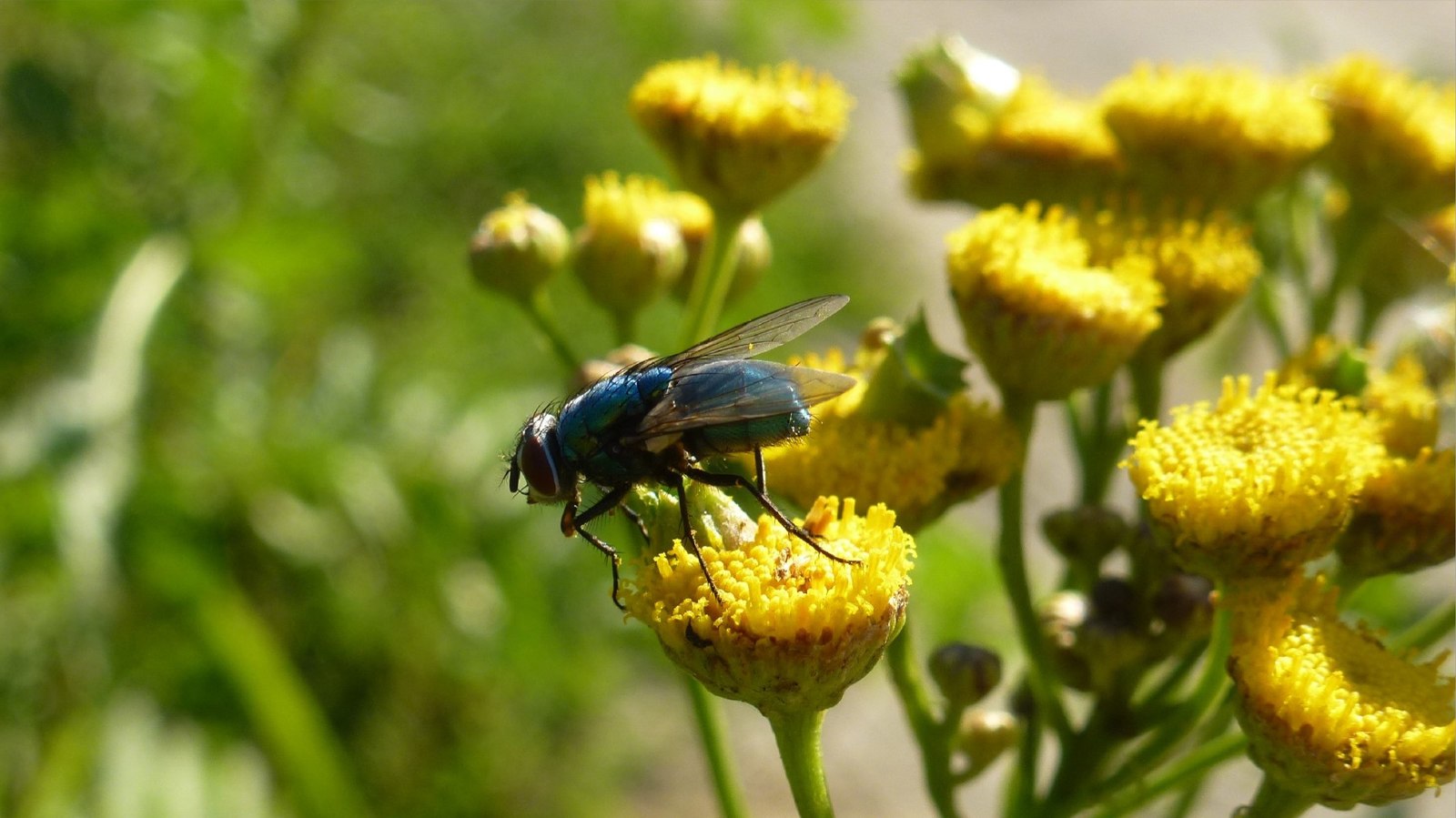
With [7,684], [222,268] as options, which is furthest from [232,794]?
A: [222,268]

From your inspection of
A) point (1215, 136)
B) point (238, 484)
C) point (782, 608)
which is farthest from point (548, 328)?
point (238, 484)

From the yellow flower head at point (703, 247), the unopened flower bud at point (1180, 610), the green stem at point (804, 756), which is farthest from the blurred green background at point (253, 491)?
the green stem at point (804, 756)

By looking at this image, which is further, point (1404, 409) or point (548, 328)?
point (548, 328)

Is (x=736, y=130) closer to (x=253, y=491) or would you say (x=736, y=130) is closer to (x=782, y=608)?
(x=782, y=608)

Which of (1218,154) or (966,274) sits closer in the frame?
(966,274)

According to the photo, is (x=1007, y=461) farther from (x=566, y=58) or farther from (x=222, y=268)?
(x=566, y=58)

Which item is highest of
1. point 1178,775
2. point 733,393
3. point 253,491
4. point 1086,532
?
point 733,393
